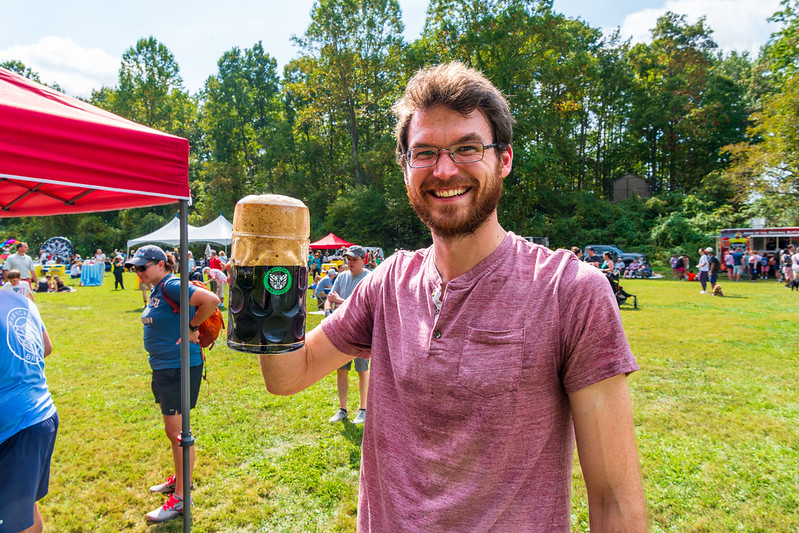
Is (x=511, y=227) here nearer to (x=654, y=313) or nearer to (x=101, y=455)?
(x=654, y=313)

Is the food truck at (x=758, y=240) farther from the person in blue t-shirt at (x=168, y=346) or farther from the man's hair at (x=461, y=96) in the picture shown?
the man's hair at (x=461, y=96)

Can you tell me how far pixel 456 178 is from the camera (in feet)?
4.20

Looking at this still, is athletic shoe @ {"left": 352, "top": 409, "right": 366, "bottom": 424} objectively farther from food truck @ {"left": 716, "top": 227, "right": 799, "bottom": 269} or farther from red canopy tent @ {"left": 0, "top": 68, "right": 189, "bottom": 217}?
food truck @ {"left": 716, "top": 227, "right": 799, "bottom": 269}

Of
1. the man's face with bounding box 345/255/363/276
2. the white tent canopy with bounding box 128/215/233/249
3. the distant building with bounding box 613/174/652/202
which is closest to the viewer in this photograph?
the man's face with bounding box 345/255/363/276

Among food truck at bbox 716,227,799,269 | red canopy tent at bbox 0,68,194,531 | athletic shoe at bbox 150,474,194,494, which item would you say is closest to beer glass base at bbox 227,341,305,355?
red canopy tent at bbox 0,68,194,531

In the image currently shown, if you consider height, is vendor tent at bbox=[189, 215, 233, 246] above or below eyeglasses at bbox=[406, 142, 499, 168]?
above

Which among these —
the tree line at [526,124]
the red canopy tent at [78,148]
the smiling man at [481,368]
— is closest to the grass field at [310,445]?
the red canopy tent at [78,148]

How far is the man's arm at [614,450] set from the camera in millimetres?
1044

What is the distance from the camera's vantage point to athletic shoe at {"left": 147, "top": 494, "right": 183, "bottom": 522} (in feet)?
12.3

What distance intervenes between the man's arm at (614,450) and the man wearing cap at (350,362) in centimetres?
469

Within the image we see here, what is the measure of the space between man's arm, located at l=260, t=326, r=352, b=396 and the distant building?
45.0m

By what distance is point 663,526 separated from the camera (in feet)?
11.8

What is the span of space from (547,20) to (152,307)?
113 feet

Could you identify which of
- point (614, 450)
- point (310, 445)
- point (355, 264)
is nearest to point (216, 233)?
point (355, 264)
